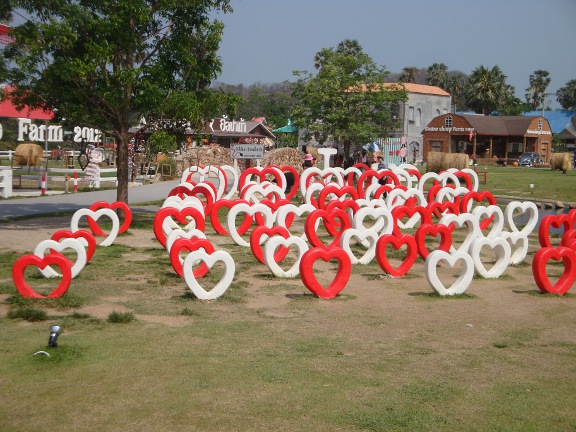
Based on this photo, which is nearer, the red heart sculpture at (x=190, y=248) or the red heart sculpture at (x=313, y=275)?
the red heart sculpture at (x=313, y=275)

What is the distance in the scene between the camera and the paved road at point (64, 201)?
2027 cm

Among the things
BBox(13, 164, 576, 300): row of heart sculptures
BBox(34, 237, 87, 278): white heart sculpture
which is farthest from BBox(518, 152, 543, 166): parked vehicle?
BBox(34, 237, 87, 278): white heart sculpture

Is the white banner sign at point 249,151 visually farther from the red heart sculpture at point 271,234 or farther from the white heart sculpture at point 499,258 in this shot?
the white heart sculpture at point 499,258

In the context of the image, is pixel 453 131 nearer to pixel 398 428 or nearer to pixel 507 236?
pixel 507 236

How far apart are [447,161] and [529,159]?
2287 cm

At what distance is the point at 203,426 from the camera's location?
552cm

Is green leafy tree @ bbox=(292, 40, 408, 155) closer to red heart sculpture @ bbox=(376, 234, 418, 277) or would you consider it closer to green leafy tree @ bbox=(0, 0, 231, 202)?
green leafy tree @ bbox=(0, 0, 231, 202)

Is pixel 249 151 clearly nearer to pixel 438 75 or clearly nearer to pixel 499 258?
pixel 499 258

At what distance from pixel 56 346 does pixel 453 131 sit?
211ft

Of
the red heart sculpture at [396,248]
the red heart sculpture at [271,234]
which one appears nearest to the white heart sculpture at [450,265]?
the red heart sculpture at [396,248]

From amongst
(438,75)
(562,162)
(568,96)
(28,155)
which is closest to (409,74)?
(438,75)

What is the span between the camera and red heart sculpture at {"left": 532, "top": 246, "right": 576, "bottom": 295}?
35.2 ft

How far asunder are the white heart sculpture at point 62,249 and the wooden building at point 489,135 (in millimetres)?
59044

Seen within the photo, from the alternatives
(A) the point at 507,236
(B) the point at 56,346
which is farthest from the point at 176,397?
(A) the point at 507,236
